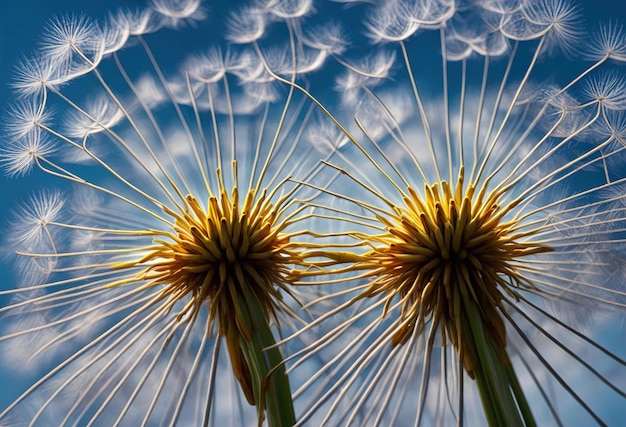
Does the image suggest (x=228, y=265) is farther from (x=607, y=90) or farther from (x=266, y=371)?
(x=607, y=90)

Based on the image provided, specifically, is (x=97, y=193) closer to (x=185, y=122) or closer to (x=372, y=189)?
(x=185, y=122)

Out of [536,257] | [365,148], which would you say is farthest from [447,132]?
[536,257]

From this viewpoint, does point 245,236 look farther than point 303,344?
No

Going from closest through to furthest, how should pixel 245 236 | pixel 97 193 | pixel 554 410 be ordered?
pixel 554 410 < pixel 245 236 < pixel 97 193

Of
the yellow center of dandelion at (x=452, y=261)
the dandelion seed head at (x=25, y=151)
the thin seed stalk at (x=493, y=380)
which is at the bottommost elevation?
the thin seed stalk at (x=493, y=380)

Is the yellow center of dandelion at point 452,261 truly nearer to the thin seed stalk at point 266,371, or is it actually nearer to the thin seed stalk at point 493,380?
the thin seed stalk at point 493,380

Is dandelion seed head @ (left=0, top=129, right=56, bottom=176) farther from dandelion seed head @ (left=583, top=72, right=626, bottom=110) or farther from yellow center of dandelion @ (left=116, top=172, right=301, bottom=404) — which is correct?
dandelion seed head @ (left=583, top=72, right=626, bottom=110)

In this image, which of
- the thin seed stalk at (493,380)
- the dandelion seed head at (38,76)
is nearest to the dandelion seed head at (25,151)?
the dandelion seed head at (38,76)

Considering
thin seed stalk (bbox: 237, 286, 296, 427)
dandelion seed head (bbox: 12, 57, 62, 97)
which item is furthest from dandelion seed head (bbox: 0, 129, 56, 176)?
thin seed stalk (bbox: 237, 286, 296, 427)
